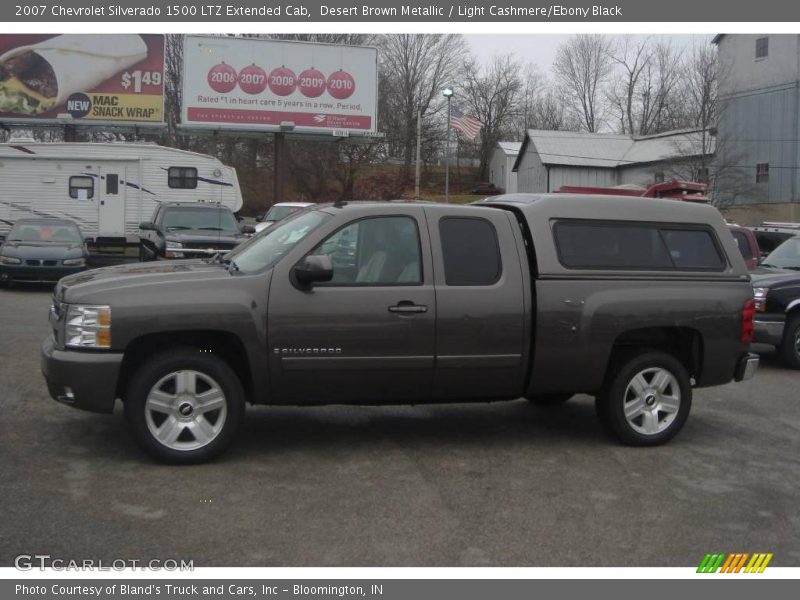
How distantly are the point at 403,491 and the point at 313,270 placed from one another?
5.19ft

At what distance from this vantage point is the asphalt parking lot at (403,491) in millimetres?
4738

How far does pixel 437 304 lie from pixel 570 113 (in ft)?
241

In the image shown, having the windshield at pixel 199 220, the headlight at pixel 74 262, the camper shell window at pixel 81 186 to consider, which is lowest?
the headlight at pixel 74 262

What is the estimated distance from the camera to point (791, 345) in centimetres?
1102

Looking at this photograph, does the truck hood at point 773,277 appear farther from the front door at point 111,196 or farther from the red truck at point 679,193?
the front door at point 111,196

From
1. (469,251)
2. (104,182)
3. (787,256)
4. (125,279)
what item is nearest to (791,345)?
(787,256)

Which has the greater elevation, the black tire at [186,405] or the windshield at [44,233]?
the windshield at [44,233]

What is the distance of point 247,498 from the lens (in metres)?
5.45

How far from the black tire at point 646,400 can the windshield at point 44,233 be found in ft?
47.5

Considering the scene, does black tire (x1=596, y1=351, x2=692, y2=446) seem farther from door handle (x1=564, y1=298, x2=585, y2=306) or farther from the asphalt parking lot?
door handle (x1=564, y1=298, x2=585, y2=306)

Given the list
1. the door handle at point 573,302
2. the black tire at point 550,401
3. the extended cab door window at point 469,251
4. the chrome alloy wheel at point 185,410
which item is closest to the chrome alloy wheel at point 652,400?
the door handle at point 573,302

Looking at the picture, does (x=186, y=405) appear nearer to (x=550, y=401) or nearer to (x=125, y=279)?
(x=125, y=279)
